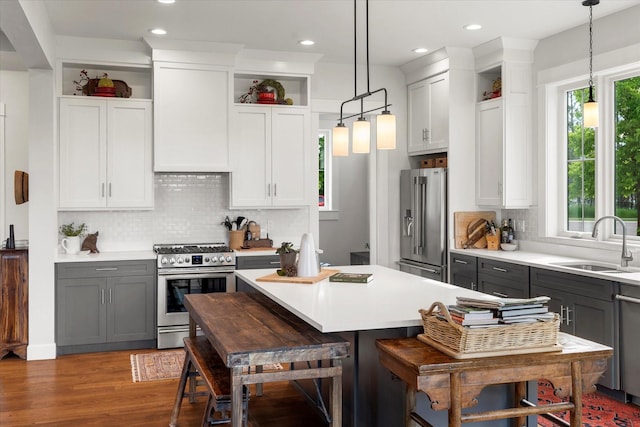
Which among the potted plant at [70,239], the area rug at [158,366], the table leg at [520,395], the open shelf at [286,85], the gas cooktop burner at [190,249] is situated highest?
the open shelf at [286,85]

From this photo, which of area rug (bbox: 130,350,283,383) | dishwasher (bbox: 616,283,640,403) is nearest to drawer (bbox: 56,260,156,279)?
area rug (bbox: 130,350,283,383)

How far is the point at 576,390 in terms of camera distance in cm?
264

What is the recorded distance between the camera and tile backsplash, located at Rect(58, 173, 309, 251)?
6039mm

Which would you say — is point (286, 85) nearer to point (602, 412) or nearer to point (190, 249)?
point (190, 249)

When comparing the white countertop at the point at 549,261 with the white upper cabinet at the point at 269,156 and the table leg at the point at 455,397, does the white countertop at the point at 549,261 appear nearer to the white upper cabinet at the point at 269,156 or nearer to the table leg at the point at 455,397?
the white upper cabinet at the point at 269,156

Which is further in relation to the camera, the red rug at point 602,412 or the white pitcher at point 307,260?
the white pitcher at point 307,260

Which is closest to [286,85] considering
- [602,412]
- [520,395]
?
[602,412]

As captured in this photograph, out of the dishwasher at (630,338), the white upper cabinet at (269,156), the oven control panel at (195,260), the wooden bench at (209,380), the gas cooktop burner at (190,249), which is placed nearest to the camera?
the wooden bench at (209,380)

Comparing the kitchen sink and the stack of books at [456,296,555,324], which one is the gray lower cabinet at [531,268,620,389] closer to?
the kitchen sink

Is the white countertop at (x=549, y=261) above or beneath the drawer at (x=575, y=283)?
above

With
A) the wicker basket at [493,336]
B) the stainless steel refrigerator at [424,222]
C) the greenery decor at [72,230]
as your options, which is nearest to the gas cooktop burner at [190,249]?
the greenery decor at [72,230]

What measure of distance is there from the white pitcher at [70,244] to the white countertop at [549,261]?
357 centimetres

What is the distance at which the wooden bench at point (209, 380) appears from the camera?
9.66 feet

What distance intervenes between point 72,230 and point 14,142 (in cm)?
121
